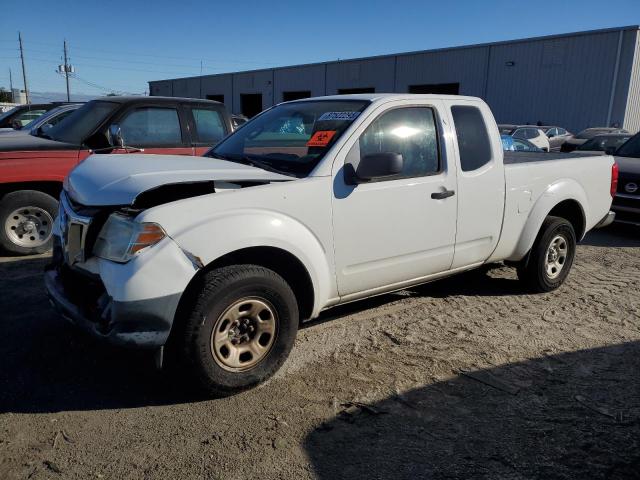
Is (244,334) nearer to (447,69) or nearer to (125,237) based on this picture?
(125,237)

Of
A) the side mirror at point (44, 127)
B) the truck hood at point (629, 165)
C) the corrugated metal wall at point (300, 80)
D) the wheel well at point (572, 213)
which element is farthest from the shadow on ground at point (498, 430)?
the corrugated metal wall at point (300, 80)

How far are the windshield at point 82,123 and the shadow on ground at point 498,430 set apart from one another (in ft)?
16.5

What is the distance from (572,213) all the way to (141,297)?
181 inches

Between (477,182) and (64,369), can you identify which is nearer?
(64,369)

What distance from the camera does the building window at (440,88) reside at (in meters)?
34.4

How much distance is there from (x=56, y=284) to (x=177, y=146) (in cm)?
356

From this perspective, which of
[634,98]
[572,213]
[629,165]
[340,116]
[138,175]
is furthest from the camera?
[634,98]

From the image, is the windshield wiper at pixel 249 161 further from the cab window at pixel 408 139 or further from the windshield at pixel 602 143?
the windshield at pixel 602 143

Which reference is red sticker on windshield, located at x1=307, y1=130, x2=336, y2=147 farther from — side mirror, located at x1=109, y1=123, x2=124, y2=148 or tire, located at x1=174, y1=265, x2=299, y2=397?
side mirror, located at x1=109, y1=123, x2=124, y2=148

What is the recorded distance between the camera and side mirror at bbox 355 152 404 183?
356 centimetres

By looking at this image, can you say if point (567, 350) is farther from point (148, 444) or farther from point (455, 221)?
point (148, 444)

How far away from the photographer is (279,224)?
335 cm

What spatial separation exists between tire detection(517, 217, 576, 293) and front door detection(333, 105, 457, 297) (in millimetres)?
1287

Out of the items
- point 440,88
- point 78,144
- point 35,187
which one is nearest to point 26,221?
point 35,187
